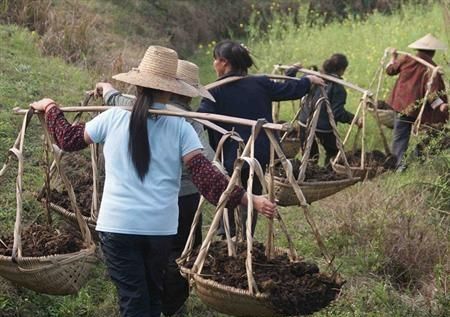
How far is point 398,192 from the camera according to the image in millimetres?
6258

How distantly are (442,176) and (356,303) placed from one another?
1.24 m

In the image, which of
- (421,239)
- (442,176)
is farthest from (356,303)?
(442,176)

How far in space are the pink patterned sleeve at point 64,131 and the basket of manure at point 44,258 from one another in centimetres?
18

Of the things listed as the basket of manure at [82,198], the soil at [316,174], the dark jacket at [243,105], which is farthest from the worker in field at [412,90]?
the basket of manure at [82,198]

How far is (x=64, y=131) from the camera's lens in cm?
375

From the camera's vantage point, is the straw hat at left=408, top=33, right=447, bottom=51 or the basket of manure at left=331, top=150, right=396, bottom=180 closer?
the basket of manure at left=331, top=150, right=396, bottom=180

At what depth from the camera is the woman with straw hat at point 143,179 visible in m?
3.51

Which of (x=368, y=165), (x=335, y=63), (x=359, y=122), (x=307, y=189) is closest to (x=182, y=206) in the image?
(x=307, y=189)

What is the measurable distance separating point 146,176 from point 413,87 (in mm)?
4635

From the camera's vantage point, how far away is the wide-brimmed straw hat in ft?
11.7

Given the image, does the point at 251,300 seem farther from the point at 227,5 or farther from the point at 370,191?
the point at 227,5

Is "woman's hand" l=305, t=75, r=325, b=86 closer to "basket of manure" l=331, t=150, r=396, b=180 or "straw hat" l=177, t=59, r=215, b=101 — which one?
"basket of manure" l=331, t=150, r=396, b=180

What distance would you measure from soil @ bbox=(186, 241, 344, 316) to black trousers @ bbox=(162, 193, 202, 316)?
63cm

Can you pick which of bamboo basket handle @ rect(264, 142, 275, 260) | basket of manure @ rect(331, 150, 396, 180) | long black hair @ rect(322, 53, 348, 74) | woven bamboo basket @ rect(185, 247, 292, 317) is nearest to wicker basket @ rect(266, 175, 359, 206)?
basket of manure @ rect(331, 150, 396, 180)
